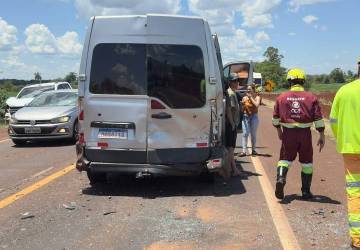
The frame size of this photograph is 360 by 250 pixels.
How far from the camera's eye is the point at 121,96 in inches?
312

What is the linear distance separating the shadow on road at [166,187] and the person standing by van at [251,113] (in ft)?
9.20

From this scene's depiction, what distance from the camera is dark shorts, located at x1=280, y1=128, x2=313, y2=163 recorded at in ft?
24.6

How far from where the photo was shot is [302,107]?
739 cm

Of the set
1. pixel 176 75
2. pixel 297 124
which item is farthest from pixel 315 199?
pixel 176 75

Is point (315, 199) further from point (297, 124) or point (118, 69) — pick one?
point (118, 69)

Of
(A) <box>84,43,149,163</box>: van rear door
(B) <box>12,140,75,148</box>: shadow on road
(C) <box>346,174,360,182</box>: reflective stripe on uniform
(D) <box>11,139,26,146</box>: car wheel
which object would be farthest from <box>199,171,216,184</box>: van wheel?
(D) <box>11,139,26,146</box>: car wheel

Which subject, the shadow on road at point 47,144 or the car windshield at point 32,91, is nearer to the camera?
the shadow on road at point 47,144

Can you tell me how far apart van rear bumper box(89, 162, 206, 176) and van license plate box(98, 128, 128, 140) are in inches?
15.5

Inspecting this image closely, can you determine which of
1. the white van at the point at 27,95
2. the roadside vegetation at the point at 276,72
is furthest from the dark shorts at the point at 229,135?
the roadside vegetation at the point at 276,72

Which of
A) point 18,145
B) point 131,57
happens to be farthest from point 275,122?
point 18,145

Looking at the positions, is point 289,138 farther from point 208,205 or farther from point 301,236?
point 301,236

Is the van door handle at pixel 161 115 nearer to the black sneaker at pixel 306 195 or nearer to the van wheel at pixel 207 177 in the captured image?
the van wheel at pixel 207 177

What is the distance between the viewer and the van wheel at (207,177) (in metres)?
8.82

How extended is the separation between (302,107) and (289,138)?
0.46 metres
